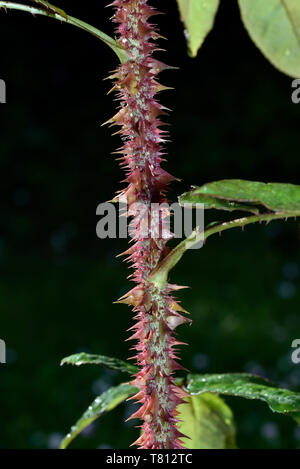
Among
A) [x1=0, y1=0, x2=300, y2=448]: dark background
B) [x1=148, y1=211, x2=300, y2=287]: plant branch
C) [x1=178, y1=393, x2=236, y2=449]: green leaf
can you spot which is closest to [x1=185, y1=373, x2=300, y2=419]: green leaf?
[x1=178, y1=393, x2=236, y2=449]: green leaf

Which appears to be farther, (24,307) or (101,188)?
(101,188)

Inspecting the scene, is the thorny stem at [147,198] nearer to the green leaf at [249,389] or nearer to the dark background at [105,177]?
Result: the green leaf at [249,389]

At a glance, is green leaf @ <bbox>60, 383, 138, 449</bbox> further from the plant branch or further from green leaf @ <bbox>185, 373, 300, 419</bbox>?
the plant branch

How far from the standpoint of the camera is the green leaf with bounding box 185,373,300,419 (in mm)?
492

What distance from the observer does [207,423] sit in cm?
62

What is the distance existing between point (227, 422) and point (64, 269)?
9.70 ft

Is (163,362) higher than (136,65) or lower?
lower

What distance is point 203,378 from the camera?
0.63 m

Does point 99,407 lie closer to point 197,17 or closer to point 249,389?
point 249,389

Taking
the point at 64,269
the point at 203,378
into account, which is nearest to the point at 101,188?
the point at 64,269

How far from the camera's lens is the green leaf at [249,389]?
492 mm

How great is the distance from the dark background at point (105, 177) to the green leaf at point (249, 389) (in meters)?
2.18

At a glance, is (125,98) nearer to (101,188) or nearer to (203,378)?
(203,378)

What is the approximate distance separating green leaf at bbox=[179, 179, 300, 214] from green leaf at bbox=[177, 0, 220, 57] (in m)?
0.08
